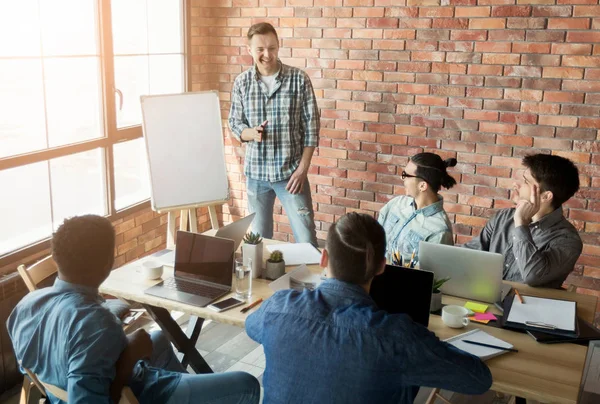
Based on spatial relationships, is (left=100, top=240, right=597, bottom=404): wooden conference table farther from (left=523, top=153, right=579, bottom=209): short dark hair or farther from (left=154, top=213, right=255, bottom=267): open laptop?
(left=523, top=153, right=579, bottom=209): short dark hair

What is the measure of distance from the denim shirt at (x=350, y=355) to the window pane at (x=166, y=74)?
3370 mm

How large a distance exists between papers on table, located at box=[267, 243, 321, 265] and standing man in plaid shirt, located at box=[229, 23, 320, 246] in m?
1.10

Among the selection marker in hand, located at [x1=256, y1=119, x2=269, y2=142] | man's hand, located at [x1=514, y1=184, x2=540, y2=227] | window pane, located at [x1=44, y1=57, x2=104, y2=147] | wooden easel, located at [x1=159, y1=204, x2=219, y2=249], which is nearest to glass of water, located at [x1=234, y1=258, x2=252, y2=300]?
man's hand, located at [x1=514, y1=184, x2=540, y2=227]

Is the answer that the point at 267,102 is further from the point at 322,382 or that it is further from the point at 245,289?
the point at 322,382

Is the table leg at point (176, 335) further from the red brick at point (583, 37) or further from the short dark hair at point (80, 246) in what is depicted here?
the red brick at point (583, 37)

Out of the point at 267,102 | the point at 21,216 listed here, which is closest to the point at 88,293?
the point at 21,216

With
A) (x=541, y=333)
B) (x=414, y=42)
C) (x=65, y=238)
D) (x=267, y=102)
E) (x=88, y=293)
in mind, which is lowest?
(x=541, y=333)

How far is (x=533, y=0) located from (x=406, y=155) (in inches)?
52.2

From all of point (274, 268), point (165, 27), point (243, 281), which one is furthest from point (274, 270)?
point (165, 27)

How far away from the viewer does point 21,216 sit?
361cm

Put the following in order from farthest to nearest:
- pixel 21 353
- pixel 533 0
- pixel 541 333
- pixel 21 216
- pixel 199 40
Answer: pixel 199 40
pixel 533 0
pixel 21 216
pixel 541 333
pixel 21 353

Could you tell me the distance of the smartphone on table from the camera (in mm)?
2543

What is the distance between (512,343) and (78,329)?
148 cm

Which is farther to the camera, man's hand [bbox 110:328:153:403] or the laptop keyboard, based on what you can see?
the laptop keyboard
